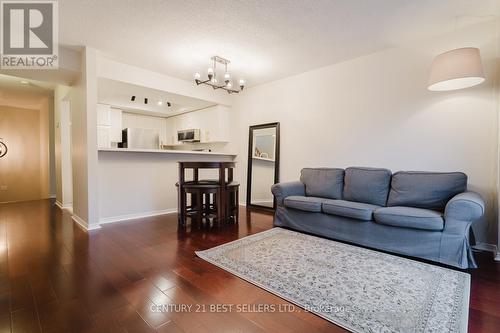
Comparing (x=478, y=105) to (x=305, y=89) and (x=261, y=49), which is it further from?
(x=261, y=49)

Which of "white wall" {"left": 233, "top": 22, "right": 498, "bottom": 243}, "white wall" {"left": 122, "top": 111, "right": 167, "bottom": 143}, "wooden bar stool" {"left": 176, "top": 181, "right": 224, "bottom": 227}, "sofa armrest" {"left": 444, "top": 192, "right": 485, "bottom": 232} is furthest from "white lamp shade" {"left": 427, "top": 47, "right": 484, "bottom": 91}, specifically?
"white wall" {"left": 122, "top": 111, "right": 167, "bottom": 143}

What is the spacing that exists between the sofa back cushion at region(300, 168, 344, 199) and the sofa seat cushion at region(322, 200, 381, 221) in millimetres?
453

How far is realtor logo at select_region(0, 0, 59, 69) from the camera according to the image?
7.45 feet

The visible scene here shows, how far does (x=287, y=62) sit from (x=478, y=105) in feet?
7.85

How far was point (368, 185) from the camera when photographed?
2.96 meters

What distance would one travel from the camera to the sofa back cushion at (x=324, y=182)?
3270 mm

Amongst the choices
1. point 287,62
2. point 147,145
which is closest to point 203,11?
point 287,62

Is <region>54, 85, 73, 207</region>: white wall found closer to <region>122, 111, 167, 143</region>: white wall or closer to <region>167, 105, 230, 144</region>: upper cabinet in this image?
<region>122, 111, 167, 143</region>: white wall

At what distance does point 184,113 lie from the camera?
20.0 feet

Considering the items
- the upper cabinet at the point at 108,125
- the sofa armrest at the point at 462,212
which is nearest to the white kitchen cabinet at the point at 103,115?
the upper cabinet at the point at 108,125

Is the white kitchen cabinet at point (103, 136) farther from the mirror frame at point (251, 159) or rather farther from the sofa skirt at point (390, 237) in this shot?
the sofa skirt at point (390, 237)

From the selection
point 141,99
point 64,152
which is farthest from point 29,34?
point 64,152

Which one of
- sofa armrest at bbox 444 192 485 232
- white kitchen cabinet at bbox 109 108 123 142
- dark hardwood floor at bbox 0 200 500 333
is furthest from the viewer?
white kitchen cabinet at bbox 109 108 123 142

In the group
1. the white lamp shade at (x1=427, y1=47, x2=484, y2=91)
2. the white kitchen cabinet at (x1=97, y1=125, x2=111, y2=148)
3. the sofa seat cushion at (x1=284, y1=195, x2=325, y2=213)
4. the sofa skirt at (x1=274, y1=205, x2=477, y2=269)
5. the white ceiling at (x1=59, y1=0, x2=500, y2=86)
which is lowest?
the sofa skirt at (x1=274, y1=205, x2=477, y2=269)
